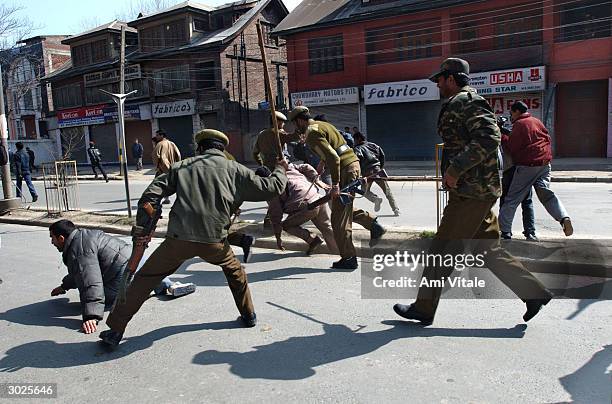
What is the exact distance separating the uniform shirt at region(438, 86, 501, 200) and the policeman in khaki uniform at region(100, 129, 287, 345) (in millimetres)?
1288

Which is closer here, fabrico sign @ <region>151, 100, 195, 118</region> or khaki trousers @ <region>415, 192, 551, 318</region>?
khaki trousers @ <region>415, 192, 551, 318</region>

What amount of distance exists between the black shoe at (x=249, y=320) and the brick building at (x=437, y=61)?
19.1 metres

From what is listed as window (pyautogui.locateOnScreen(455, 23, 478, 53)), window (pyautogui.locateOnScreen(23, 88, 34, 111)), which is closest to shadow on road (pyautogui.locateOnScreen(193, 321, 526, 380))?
window (pyautogui.locateOnScreen(455, 23, 478, 53))

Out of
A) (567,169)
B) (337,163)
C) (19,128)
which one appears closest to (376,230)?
(337,163)

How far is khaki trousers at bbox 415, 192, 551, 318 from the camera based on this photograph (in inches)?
148

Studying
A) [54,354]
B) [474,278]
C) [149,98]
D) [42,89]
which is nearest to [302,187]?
[474,278]

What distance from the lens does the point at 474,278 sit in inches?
200

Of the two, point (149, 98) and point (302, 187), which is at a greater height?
point (149, 98)

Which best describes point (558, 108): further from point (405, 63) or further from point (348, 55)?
point (348, 55)

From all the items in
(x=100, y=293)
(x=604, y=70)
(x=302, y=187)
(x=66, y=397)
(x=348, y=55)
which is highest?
(x=348, y=55)

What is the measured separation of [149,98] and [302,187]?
27624mm

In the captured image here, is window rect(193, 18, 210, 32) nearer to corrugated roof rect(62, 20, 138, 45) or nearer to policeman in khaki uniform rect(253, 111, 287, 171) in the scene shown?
corrugated roof rect(62, 20, 138, 45)

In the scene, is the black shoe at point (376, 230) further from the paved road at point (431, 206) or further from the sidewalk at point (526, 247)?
the paved road at point (431, 206)

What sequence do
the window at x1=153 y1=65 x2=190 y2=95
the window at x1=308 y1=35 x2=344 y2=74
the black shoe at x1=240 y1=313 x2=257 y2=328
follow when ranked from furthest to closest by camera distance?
1. the window at x1=153 y1=65 x2=190 y2=95
2. the window at x1=308 y1=35 x2=344 y2=74
3. the black shoe at x1=240 y1=313 x2=257 y2=328
